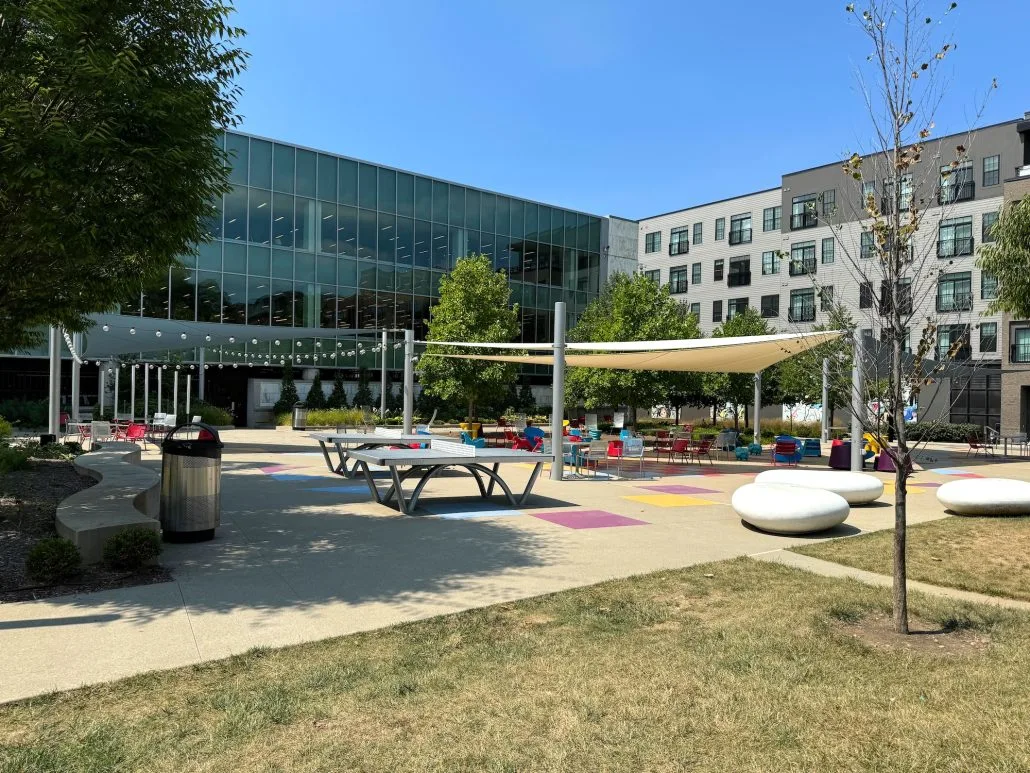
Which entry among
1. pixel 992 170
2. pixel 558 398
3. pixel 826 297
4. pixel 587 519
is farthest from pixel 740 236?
pixel 826 297

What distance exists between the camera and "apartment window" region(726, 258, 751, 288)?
158 ft

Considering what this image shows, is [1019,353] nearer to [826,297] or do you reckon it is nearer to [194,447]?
[826,297]

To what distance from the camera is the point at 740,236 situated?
160ft

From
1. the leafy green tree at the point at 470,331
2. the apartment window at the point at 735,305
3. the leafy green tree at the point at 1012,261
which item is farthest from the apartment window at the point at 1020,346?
the leafy green tree at the point at 1012,261

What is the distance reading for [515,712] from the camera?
3447 mm

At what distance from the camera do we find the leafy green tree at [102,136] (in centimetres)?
551

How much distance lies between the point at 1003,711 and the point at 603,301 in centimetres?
3346

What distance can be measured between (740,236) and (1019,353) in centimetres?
2015

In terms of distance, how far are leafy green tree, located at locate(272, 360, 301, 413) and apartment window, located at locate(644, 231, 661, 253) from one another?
102 ft

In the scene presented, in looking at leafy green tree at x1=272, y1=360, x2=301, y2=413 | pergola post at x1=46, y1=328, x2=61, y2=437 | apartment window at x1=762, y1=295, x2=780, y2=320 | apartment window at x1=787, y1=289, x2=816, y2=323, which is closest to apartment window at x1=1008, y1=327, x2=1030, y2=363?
apartment window at x1=787, y1=289, x2=816, y2=323

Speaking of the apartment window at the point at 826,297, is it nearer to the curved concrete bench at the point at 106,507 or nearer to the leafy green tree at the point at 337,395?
the curved concrete bench at the point at 106,507

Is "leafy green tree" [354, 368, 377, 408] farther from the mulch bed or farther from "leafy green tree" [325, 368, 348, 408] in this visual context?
the mulch bed

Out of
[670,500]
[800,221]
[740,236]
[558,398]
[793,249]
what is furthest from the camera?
[740,236]

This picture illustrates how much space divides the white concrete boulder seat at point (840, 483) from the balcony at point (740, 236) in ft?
132
